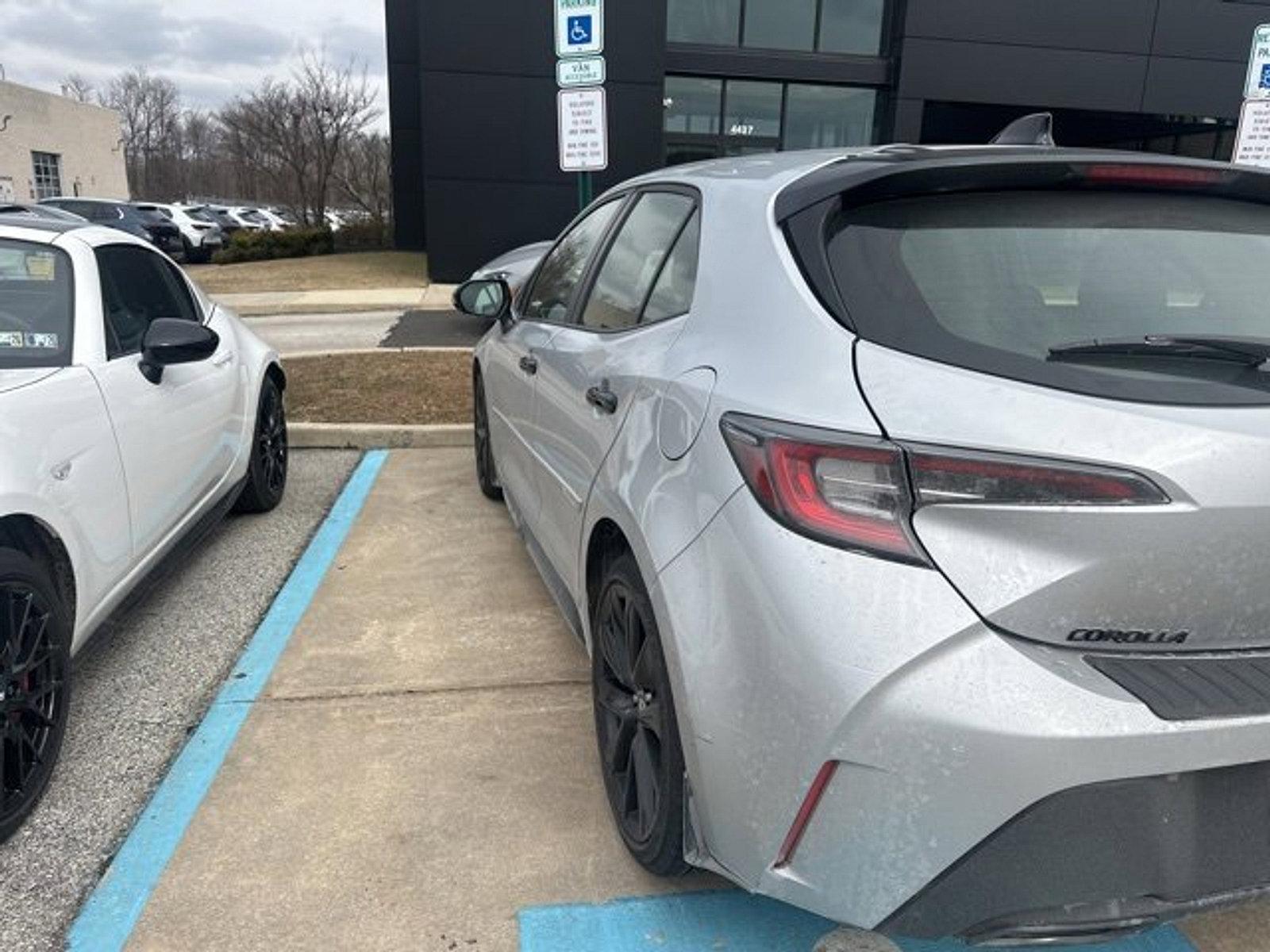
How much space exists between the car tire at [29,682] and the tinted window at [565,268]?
1790mm

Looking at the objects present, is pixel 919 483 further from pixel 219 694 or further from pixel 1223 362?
pixel 219 694

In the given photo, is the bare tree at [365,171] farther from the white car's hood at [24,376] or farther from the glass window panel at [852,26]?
the white car's hood at [24,376]

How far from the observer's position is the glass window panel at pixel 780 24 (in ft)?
51.8

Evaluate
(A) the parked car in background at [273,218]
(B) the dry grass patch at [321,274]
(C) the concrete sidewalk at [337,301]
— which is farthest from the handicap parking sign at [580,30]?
(A) the parked car in background at [273,218]

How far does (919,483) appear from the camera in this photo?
5.25 ft

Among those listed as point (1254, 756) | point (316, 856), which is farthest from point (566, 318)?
point (1254, 756)

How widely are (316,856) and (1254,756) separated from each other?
208 cm

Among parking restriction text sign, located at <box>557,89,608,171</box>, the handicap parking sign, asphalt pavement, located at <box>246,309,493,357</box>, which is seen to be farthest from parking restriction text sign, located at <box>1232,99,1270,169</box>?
asphalt pavement, located at <box>246,309,493,357</box>

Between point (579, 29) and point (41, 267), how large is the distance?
150 inches

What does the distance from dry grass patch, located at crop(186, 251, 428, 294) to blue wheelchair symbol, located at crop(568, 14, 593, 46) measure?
10.7 metres

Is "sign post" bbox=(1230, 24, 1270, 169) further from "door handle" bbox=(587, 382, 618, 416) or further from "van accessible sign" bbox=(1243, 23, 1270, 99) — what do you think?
"door handle" bbox=(587, 382, 618, 416)

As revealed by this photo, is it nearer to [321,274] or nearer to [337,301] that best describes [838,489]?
[337,301]

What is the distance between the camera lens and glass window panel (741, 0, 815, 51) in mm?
15797

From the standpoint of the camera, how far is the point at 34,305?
3318 millimetres
